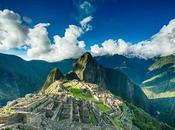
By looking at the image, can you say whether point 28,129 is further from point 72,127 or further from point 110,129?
point 110,129

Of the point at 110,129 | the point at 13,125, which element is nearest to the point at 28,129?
the point at 13,125

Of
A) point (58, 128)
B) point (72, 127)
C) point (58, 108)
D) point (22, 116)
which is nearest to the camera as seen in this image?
point (22, 116)

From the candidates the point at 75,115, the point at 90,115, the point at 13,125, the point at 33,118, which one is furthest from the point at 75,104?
the point at 13,125

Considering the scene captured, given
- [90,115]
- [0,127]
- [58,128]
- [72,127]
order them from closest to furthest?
[0,127] < [58,128] < [72,127] < [90,115]

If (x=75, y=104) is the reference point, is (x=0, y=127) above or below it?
below

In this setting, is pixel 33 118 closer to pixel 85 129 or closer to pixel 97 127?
pixel 85 129

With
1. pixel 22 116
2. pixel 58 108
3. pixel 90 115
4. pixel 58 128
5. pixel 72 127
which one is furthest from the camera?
pixel 90 115

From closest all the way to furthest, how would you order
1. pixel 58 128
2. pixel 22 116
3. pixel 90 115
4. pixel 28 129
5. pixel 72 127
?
1. pixel 28 129
2. pixel 22 116
3. pixel 58 128
4. pixel 72 127
5. pixel 90 115

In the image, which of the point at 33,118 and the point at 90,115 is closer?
the point at 33,118

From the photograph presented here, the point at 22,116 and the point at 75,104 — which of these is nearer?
the point at 22,116
